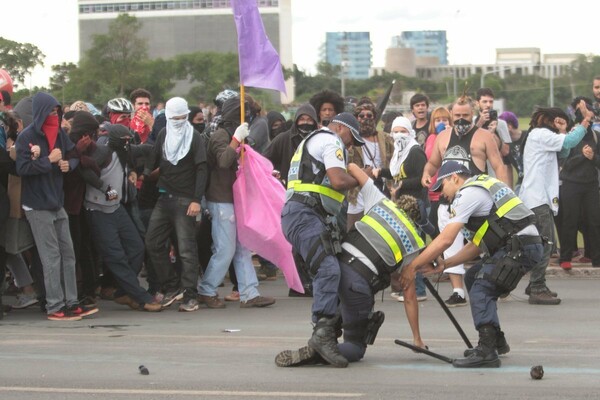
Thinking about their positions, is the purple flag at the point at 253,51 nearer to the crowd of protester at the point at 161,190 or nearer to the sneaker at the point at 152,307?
the crowd of protester at the point at 161,190

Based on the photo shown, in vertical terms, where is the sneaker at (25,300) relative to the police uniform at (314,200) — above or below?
below

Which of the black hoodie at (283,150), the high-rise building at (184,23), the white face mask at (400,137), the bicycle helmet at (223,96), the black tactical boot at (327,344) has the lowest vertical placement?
the black tactical boot at (327,344)

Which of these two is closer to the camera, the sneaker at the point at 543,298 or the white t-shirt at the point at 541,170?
the sneaker at the point at 543,298

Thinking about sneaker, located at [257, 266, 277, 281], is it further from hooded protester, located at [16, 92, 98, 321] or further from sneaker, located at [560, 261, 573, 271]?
hooded protester, located at [16, 92, 98, 321]

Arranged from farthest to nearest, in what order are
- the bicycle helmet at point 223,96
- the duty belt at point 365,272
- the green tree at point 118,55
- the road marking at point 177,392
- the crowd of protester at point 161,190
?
the green tree at point 118,55 < the bicycle helmet at point 223,96 < the crowd of protester at point 161,190 < the duty belt at point 365,272 < the road marking at point 177,392

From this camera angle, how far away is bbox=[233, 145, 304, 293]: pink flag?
1234 cm

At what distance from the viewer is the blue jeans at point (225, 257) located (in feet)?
40.5

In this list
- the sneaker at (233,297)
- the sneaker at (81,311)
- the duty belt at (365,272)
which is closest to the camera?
the duty belt at (365,272)

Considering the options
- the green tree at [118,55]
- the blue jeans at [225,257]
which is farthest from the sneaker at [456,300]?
the green tree at [118,55]

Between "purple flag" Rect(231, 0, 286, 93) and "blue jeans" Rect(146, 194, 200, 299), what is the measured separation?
60.6 inches

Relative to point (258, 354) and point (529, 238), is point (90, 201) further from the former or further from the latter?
point (529, 238)

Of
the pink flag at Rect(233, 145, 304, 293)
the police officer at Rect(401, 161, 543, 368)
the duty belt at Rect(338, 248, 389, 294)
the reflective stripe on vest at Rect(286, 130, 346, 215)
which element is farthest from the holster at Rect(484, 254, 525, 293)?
the pink flag at Rect(233, 145, 304, 293)

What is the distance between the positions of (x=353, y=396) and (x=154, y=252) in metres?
4.94

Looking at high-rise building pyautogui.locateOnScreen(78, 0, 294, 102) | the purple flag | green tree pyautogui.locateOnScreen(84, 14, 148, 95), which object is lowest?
the purple flag
